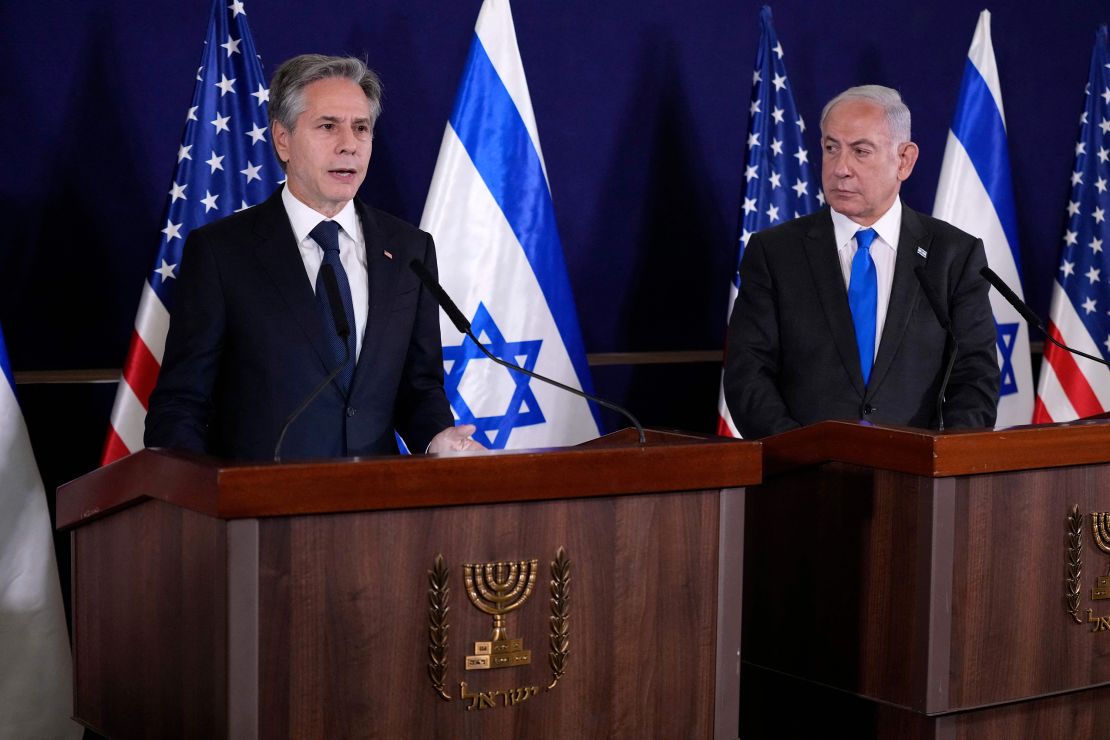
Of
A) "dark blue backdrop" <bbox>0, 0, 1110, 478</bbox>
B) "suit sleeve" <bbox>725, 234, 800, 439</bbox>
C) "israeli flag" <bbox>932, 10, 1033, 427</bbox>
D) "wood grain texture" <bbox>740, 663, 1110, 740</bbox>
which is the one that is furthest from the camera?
"israeli flag" <bbox>932, 10, 1033, 427</bbox>

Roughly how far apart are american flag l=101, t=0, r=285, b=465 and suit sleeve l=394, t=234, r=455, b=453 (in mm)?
856

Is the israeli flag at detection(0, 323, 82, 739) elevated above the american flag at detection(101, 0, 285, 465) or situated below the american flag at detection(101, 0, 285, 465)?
below

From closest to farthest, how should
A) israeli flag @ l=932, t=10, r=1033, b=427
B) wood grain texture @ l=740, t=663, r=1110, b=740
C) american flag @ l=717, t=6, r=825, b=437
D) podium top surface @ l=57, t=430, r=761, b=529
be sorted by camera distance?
podium top surface @ l=57, t=430, r=761, b=529 → wood grain texture @ l=740, t=663, r=1110, b=740 → american flag @ l=717, t=6, r=825, b=437 → israeli flag @ l=932, t=10, r=1033, b=427

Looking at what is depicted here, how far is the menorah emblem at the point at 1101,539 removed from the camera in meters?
2.45

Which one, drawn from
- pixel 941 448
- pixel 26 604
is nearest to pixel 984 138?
pixel 941 448

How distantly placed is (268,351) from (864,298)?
1.33m

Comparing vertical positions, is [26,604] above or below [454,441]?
below

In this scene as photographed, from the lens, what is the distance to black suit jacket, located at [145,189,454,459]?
2.61 m

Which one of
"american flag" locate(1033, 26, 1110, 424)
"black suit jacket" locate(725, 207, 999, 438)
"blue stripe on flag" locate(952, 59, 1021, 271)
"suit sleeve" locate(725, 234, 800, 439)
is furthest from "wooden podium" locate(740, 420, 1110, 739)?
"american flag" locate(1033, 26, 1110, 424)

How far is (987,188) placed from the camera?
15.7 feet

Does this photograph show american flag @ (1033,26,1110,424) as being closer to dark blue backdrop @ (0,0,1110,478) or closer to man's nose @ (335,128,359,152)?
dark blue backdrop @ (0,0,1110,478)

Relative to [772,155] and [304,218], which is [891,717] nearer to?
[304,218]

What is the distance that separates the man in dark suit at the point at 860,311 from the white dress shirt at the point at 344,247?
855mm

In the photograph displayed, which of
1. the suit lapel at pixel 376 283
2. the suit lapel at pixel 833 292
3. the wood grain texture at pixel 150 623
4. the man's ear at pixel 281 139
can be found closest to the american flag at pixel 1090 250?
the suit lapel at pixel 833 292
